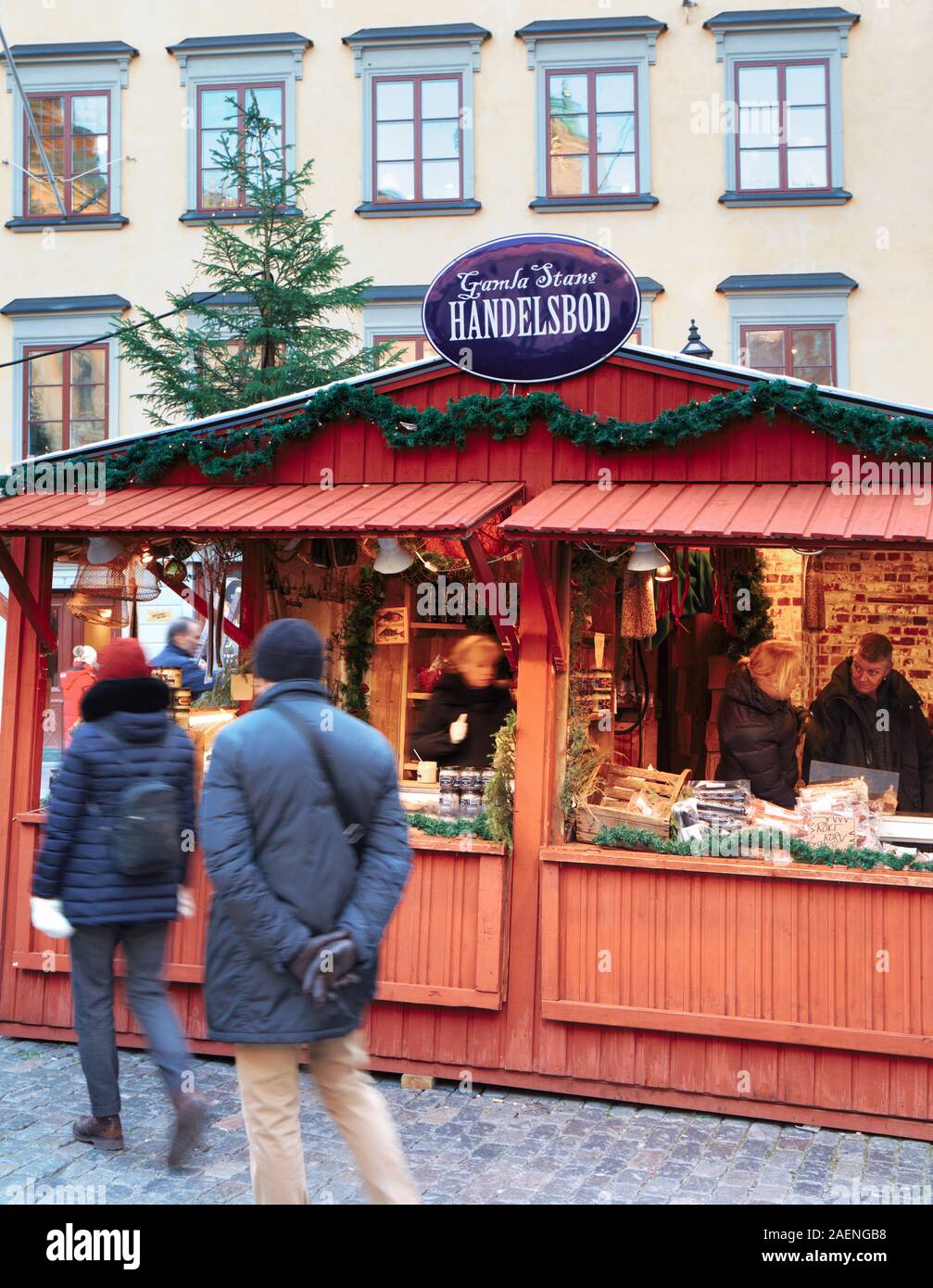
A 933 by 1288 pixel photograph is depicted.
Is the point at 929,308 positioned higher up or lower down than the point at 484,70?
lower down

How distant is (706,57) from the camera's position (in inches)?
698

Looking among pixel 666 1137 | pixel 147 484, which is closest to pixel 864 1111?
pixel 666 1137

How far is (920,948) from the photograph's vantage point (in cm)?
570

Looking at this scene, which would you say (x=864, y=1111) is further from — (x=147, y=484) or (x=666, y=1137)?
(x=147, y=484)

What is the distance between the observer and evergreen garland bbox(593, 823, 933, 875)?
586 cm

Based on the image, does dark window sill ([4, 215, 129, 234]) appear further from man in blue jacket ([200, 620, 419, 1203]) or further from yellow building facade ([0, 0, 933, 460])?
man in blue jacket ([200, 620, 419, 1203])

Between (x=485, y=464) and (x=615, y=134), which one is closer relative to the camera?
(x=485, y=464)

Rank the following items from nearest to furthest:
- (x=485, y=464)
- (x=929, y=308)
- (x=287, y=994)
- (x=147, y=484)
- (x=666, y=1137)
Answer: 1. (x=287, y=994)
2. (x=666, y=1137)
3. (x=485, y=464)
4. (x=147, y=484)
5. (x=929, y=308)

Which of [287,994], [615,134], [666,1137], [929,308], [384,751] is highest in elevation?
[615,134]

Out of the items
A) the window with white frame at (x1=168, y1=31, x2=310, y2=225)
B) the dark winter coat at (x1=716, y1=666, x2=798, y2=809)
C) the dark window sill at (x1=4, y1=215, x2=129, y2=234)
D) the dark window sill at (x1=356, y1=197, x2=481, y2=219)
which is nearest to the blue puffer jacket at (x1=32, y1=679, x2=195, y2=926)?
the dark winter coat at (x1=716, y1=666, x2=798, y2=809)

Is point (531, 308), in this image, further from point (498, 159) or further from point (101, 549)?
point (498, 159)

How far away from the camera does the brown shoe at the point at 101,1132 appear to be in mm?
5211
